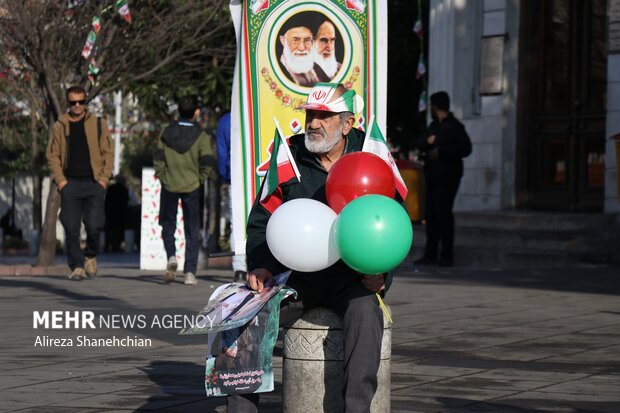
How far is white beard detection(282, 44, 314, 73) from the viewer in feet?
31.9

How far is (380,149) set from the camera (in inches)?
270

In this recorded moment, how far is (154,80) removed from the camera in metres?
23.4

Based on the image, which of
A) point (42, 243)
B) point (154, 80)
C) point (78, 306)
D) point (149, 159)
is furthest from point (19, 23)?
point (149, 159)

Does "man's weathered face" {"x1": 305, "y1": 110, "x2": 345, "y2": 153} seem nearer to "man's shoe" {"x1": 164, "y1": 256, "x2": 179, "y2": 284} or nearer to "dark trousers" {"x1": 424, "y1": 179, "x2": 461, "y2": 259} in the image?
"man's shoe" {"x1": 164, "y1": 256, "x2": 179, "y2": 284}

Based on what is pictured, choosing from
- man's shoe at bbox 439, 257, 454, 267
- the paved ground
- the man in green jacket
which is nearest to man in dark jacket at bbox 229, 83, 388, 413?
the paved ground

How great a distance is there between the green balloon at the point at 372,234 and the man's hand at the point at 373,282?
0.41 ft

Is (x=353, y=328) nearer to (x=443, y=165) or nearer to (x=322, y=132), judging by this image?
(x=322, y=132)

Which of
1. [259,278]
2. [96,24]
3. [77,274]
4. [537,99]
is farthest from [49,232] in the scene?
[259,278]

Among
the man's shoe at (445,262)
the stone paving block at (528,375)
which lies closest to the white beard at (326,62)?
the stone paving block at (528,375)

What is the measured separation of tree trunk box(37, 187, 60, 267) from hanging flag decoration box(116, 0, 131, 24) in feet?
7.69

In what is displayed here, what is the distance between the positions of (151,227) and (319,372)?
39.5 feet

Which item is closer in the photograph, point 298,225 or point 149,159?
point 298,225

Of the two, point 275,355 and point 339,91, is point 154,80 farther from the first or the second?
point 339,91

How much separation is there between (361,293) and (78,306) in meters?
6.57
